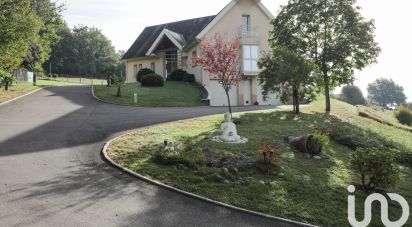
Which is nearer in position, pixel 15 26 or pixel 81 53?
pixel 15 26

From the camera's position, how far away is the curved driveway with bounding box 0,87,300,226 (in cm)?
856

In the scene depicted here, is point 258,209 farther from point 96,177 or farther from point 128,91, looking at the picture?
point 128,91

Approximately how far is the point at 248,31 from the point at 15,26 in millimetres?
23210

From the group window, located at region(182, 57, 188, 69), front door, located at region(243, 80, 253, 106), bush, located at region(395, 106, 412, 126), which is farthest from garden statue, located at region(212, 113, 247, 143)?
window, located at region(182, 57, 188, 69)

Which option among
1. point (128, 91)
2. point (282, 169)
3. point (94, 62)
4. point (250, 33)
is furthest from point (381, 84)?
point (282, 169)

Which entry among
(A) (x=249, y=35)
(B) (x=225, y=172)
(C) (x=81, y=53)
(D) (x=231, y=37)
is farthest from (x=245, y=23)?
(C) (x=81, y=53)

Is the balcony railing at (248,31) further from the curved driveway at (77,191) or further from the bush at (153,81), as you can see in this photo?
the curved driveway at (77,191)

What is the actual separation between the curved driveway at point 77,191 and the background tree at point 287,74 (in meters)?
11.5

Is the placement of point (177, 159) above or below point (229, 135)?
below

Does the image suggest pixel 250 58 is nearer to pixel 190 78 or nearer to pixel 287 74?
pixel 190 78

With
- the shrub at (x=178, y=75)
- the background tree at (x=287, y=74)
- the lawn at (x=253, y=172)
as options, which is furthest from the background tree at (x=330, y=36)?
the shrub at (x=178, y=75)

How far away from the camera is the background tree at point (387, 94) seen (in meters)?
160

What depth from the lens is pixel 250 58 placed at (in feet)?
125

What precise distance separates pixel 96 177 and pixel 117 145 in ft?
10.7
